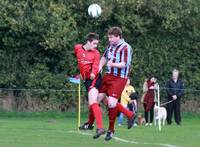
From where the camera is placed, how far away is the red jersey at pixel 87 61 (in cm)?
1577

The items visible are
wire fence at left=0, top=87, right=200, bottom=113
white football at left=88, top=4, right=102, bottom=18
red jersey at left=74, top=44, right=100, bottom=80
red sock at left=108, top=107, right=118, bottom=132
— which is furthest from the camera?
wire fence at left=0, top=87, right=200, bottom=113

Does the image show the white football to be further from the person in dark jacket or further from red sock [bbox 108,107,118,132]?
red sock [bbox 108,107,118,132]

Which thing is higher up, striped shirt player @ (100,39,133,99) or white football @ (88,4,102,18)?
white football @ (88,4,102,18)

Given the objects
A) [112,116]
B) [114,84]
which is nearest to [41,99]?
[112,116]

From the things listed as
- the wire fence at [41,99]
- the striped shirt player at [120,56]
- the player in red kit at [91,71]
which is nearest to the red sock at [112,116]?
the player in red kit at [91,71]

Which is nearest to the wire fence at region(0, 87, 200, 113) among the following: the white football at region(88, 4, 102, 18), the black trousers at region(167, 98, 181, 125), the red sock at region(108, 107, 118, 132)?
the black trousers at region(167, 98, 181, 125)

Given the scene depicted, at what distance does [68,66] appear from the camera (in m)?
32.1

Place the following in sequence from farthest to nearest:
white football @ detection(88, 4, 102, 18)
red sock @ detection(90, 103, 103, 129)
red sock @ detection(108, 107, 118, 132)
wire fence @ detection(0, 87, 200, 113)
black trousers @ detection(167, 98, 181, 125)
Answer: wire fence @ detection(0, 87, 200, 113) < white football @ detection(88, 4, 102, 18) < black trousers @ detection(167, 98, 181, 125) < red sock @ detection(108, 107, 118, 132) < red sock @ detection(90, 103, 103, 129)

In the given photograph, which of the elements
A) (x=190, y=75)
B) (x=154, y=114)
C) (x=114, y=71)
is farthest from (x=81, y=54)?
(x=190, y=75)

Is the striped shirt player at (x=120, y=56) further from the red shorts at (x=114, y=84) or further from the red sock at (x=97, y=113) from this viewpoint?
the red sock at (x=97, y=113)

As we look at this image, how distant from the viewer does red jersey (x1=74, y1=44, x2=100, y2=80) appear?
1577 cm

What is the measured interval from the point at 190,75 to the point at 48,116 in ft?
21.8

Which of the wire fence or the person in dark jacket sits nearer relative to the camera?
the person in dark jacket

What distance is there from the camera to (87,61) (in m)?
16.0
